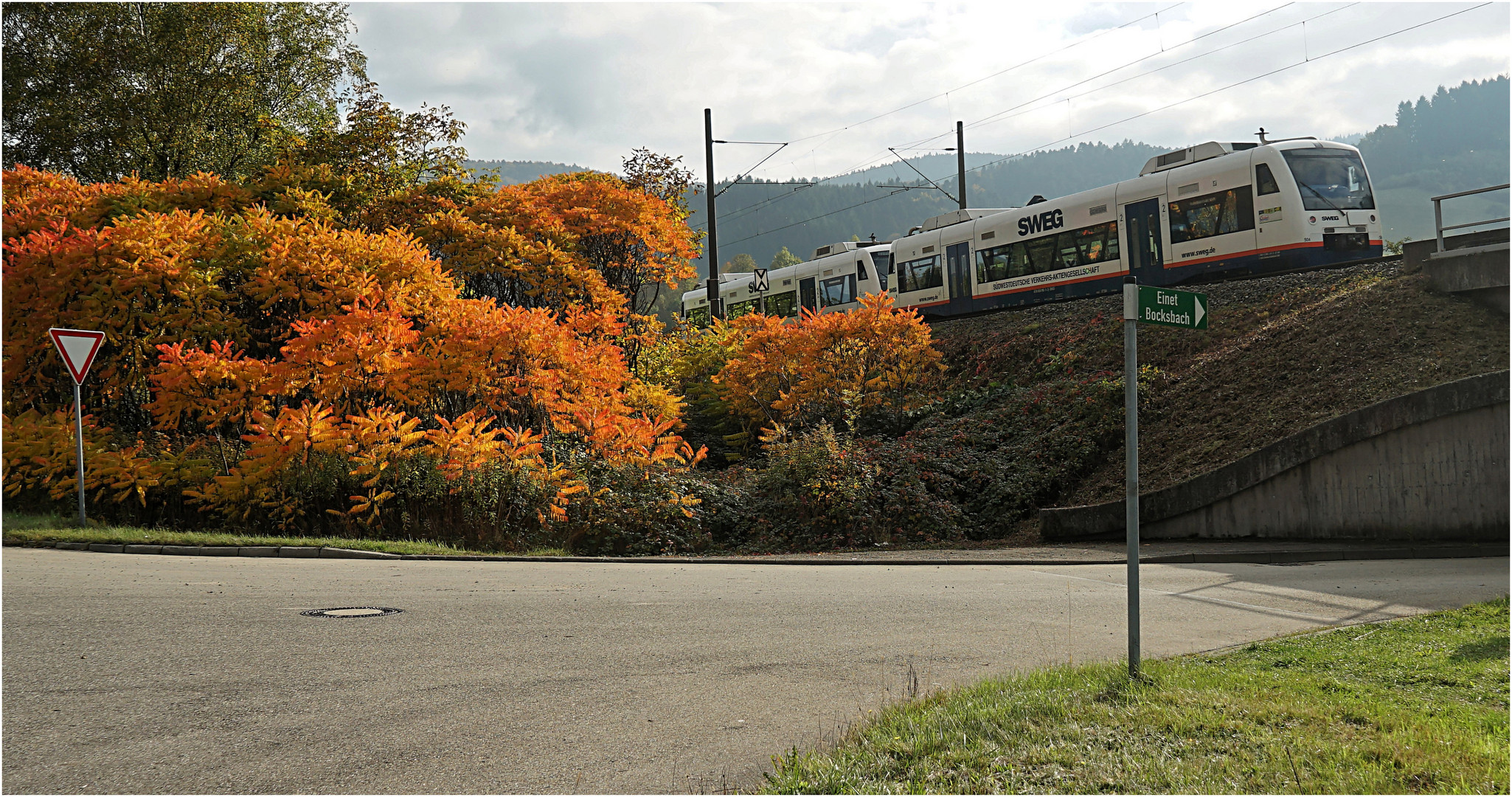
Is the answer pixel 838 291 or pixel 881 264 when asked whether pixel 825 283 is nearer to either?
pixel 838 291

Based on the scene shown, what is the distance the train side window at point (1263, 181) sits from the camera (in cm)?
2178

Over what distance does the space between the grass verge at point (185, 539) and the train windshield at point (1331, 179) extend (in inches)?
697

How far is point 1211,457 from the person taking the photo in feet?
53.8

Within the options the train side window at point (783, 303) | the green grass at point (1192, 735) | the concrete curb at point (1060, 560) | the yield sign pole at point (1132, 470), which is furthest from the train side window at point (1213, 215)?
the yield sign pole at point (1132, 470)

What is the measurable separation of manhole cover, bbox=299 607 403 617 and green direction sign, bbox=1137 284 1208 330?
6.74 m

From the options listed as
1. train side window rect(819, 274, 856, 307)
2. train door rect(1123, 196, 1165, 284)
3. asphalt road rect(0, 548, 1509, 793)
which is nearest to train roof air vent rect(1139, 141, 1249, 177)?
train door rect(1123, 196, 1165, 284)

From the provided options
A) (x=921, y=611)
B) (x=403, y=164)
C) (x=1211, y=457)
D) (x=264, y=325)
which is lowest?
(x=921, y=611)

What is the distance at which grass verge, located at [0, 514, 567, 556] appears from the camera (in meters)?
13.9

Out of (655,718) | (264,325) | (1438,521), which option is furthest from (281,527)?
(1438,521)

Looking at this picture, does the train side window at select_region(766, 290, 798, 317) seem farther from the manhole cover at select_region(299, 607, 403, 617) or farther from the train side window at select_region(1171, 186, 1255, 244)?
the manhole cover at select_region(299, 607, 403, 617)

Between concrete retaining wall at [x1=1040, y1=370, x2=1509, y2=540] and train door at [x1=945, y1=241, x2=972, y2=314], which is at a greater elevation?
train door at [x1=945, y1=241, x2=972, y2=314]

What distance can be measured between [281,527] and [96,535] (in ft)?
7.77

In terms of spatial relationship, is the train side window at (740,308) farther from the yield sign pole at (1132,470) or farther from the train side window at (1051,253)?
the yield sign pole at (1132,470)

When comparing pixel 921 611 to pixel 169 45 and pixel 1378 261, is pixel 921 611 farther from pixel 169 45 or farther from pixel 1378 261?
pixel 169 45
